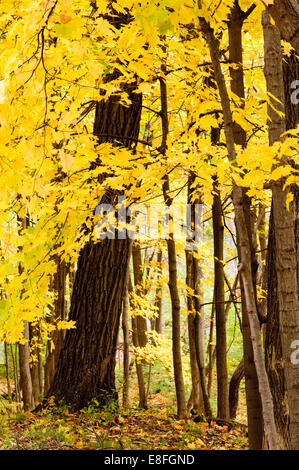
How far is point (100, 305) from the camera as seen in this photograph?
5.87 metres

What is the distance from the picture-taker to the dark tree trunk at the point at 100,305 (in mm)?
5746

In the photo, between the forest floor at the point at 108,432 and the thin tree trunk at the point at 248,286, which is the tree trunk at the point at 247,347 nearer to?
the forest floor at the point at 108,432

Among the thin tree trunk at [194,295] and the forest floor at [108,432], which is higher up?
the thin tree trunk at [194,295]

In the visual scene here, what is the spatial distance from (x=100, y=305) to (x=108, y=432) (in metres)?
1.54

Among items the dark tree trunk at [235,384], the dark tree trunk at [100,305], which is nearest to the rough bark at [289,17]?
the dark tree trunk at [100,305]

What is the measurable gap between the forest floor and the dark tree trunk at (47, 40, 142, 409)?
0.37m

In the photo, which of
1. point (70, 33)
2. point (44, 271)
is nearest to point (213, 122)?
point (70, 33)

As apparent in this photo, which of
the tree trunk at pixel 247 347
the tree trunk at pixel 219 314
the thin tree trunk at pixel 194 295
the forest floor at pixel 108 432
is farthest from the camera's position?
the thin tree trunk at pixel 194 295

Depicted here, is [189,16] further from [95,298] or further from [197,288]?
[197,288]

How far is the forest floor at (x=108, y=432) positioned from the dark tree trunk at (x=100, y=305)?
0.37 m

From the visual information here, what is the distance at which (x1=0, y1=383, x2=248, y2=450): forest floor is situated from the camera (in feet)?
13.7

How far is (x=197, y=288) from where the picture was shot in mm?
6738

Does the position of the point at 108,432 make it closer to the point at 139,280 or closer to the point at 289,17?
the point at 289,17
